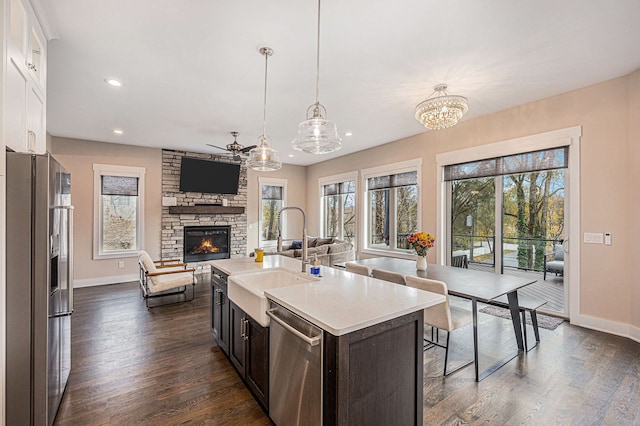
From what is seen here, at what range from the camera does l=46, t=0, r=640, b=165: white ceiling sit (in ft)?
7.04

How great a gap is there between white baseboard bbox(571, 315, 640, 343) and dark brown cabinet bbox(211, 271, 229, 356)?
161 inches

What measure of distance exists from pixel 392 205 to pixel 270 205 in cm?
351

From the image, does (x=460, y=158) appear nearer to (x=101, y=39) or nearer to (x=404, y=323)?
(x=404, y=323)

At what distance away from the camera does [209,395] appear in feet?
7.41

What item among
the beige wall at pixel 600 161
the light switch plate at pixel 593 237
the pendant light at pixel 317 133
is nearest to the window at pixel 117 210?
the pendant light at pixel 317 133

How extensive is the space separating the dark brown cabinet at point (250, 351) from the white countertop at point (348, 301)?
1.31 feet

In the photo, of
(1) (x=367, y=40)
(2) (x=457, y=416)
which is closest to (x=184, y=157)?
(1) (x=367, y=40)

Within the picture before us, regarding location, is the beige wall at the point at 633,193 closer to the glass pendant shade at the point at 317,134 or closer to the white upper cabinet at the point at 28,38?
the glass pendant shade at the point at 317,134

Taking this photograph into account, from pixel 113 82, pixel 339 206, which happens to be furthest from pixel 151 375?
pixel 339 206

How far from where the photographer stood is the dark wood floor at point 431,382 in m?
2.02

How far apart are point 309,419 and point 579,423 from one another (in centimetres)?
189

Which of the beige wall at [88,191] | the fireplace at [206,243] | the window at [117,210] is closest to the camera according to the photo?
the beige wall at [88,191]

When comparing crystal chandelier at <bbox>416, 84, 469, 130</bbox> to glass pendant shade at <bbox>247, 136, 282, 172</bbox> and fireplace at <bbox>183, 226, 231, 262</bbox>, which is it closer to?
glass pendant shade at <bbox>247, 136, 282, 172</bbox>

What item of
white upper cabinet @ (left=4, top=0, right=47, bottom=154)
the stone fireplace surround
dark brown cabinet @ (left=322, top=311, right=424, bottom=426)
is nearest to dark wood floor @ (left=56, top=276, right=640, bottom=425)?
dark brown cabinet @ (left=322, top=311, right=424, bottom=426)
